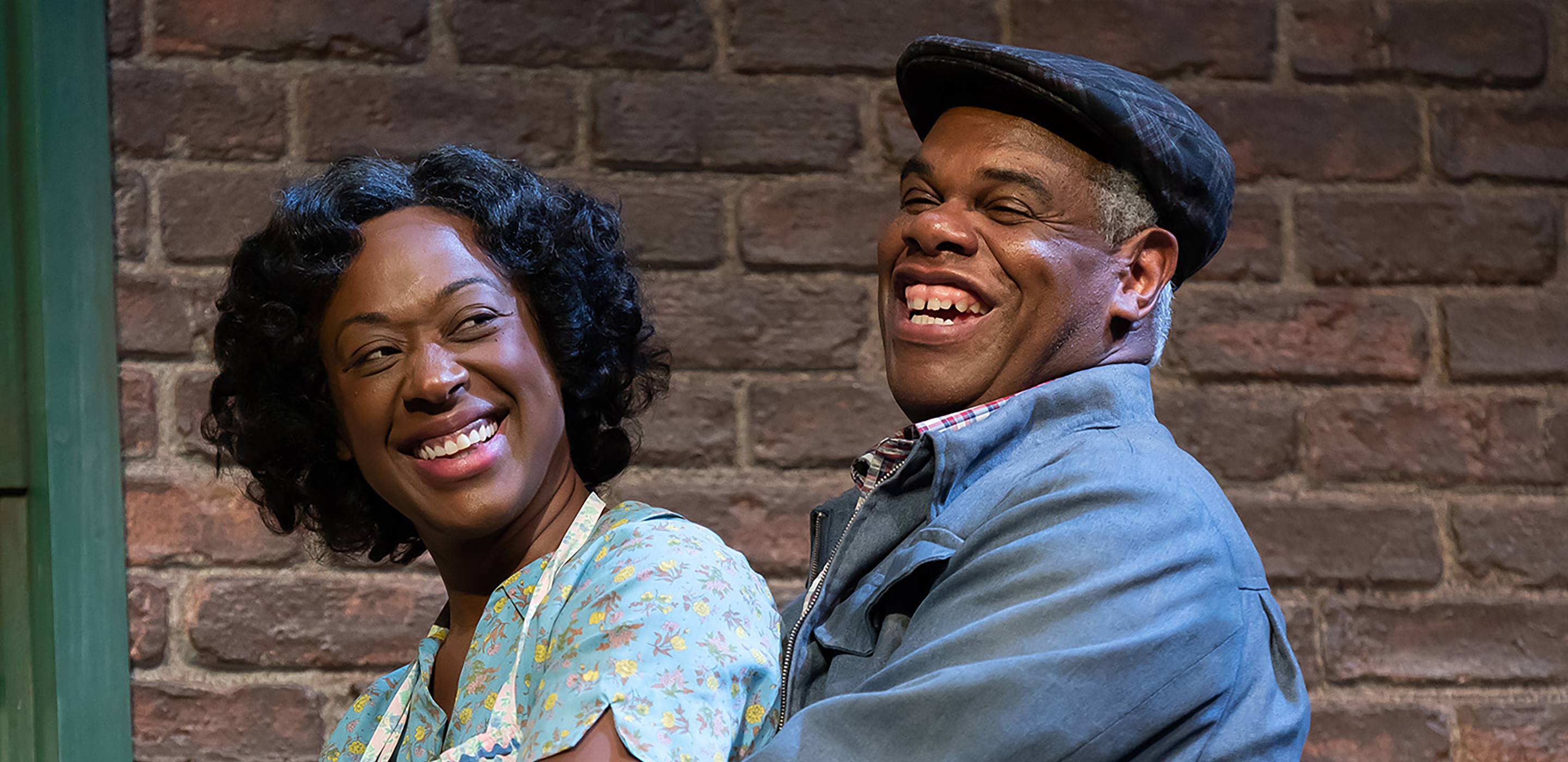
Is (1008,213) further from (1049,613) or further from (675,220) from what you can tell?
(675,220)

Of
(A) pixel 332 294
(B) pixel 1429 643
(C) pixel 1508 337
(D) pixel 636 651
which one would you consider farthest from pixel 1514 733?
(A) pixel 332 294

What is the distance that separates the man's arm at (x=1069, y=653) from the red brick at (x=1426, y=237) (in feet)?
3.44

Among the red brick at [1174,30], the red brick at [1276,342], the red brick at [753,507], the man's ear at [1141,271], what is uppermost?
the red brick at [1174,30]

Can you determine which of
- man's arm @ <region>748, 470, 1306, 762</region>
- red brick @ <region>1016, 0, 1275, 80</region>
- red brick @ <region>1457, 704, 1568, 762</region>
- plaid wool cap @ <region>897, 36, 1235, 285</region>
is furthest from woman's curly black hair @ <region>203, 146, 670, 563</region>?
red brick @ <region>1457, 704, 1568, 762</region>

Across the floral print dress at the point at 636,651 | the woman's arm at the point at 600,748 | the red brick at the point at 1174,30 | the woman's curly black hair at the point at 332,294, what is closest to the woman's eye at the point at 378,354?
the woman's curly black hair at the point at 332,294

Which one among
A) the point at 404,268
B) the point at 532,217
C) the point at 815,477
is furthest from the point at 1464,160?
the point at 404,268

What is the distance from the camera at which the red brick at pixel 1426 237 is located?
2.16 m

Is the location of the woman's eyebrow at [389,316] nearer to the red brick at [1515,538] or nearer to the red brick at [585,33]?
the red brick at [585,33]

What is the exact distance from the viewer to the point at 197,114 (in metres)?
2.07

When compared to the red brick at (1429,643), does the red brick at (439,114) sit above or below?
above

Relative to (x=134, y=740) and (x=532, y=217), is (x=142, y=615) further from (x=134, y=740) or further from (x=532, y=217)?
(x=532, y=217)

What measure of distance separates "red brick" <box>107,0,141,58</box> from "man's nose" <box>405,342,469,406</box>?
Result: 942mm

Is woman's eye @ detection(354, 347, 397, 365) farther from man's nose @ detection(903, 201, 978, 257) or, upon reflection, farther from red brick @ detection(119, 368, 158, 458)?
red brick @ detection(119, 368, 158, 458)

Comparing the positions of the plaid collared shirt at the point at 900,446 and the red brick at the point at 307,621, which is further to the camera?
the red brick at the point at 307,621
